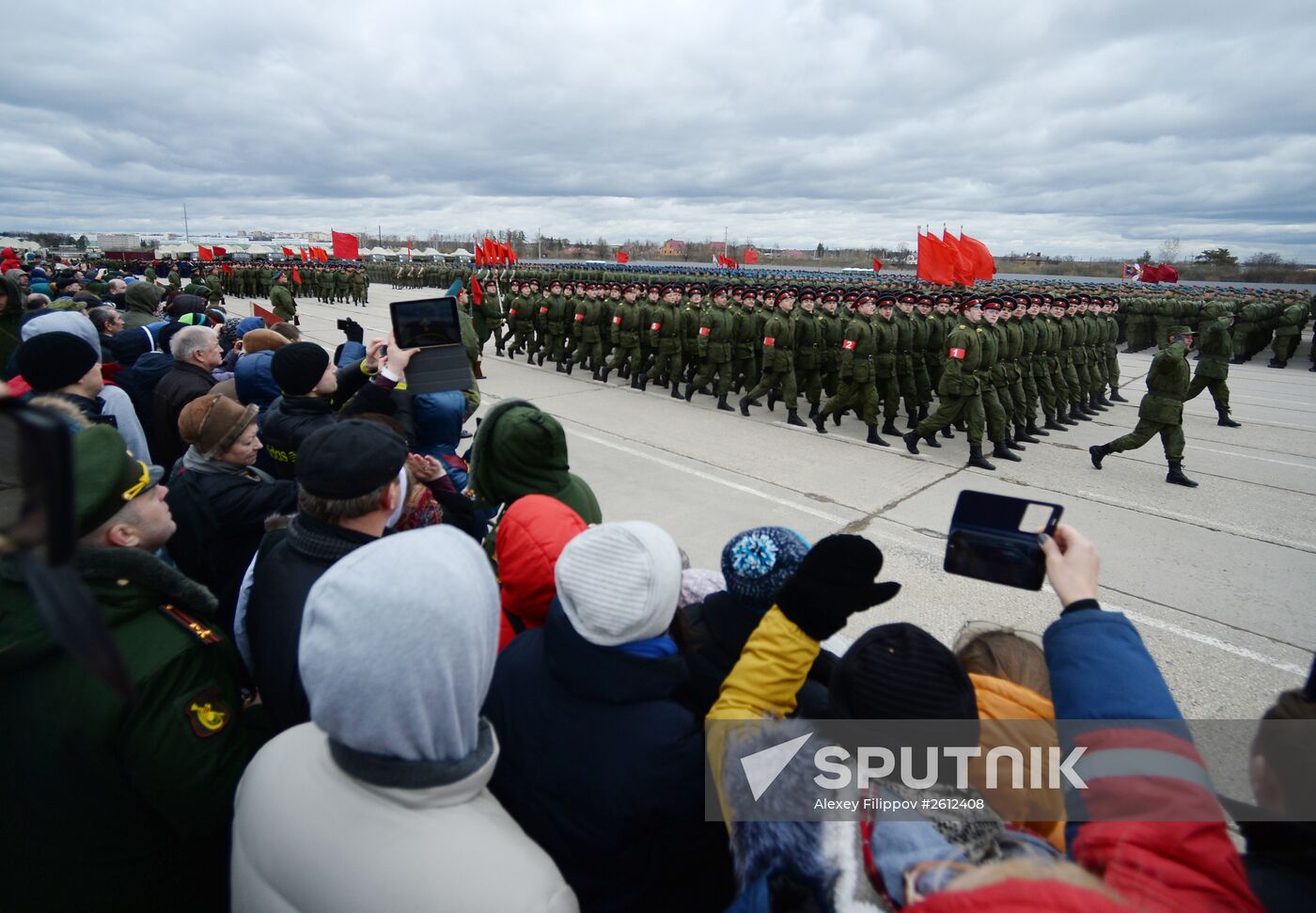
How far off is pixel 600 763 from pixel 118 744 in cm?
91

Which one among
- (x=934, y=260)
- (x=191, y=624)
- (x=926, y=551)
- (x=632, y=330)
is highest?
(x=934, y=260)

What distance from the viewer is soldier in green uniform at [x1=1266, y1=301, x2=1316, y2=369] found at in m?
14.8

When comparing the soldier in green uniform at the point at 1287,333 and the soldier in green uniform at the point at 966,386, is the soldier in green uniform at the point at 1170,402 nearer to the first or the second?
the soldier in green uniform at the point at 966,386

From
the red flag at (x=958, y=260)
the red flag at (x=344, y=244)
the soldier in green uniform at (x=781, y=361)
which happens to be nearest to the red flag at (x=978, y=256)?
the red flag at (x=958, y=260)

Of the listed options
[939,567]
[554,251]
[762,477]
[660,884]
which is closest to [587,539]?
[660,884]

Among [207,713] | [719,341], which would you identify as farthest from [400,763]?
[719,341]

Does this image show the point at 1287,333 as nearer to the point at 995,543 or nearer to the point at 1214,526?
the point at 1214,526

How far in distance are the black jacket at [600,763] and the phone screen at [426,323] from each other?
1.94 meters

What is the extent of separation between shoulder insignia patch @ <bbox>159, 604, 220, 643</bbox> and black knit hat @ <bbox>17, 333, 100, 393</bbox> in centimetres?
257

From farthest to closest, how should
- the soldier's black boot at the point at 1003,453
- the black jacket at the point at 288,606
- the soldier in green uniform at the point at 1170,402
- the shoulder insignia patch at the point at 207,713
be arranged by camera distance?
the soldier's black boot at the point at 1003,453 < the soldier in green uniform at the point at 1170,402 < the black jacket at the point at 288,606 < the shoulder insignia patch at the point at 207,713

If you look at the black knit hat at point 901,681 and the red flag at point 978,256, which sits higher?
the red flag at point 978,256

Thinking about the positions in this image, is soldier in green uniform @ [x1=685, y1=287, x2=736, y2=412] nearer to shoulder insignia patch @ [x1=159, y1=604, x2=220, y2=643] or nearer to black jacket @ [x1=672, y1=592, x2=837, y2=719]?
black jacket @ [x1=672, y1=592, x2=837, y2=719]

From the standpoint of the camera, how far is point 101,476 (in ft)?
4.74

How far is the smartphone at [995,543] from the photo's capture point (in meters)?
1.46
